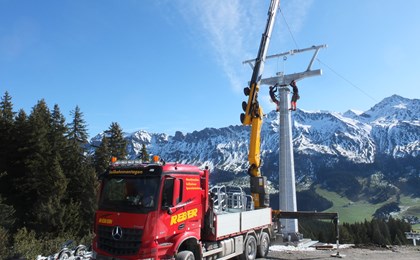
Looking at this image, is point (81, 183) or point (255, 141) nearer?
point (255, 141)

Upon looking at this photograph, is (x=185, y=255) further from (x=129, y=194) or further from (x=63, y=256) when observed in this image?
(x=63, y=256)

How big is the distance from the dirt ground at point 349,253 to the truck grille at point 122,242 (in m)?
8.42

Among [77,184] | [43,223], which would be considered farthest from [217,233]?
[77,184]

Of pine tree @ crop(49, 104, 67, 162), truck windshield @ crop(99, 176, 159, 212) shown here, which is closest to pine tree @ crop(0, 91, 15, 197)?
pine tree @ crop(49, 104, 67, 162)

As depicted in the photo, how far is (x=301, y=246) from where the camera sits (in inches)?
867

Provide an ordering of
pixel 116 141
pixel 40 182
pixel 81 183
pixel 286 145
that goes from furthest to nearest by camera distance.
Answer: pixel 116 141
pixel 81 183
pixel 40 182
pixel 286 145

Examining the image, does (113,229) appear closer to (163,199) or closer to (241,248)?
(163,199)

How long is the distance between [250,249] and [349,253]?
614cm

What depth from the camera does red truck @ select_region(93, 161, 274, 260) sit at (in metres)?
11.4

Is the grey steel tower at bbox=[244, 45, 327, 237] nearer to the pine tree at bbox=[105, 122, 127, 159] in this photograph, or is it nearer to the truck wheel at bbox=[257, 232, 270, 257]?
the truck wheel at bbox=[257, 232, 270, 257]

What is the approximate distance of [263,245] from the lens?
57.0 ft

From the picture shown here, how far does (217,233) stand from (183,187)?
242cm

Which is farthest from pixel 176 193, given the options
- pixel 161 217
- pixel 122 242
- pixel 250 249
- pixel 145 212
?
pixel 250 249

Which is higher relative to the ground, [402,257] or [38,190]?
[38,190]
